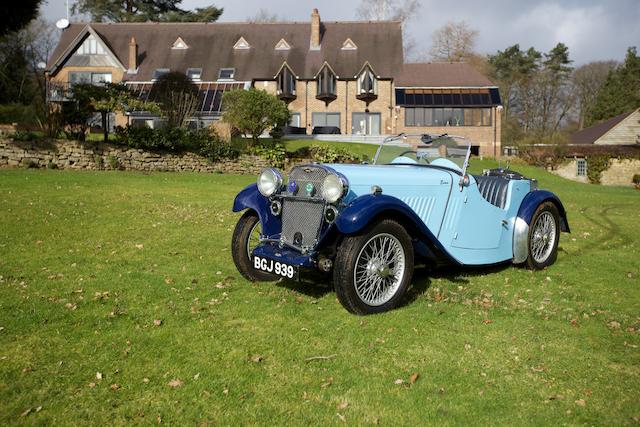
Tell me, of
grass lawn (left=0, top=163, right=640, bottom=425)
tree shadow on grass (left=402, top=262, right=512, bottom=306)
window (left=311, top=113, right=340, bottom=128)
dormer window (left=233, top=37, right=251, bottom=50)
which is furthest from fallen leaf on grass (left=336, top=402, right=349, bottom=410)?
dormer window (left=233, top=37, right=251, bottom=50)

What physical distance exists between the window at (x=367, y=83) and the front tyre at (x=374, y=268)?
3227 cm

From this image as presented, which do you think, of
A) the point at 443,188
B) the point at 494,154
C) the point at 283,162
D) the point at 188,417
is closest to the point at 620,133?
the point at 494,154

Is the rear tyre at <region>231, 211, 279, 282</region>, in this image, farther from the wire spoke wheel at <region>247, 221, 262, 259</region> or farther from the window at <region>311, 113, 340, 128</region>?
the window at <region>311, 113, 340, 128</region>

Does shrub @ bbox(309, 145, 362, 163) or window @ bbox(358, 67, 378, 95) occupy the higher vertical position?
window @ bbox(358, 67, 378, 95)

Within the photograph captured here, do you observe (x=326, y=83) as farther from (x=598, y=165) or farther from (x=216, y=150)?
(x=598, y=165)

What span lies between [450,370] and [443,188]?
253 cm

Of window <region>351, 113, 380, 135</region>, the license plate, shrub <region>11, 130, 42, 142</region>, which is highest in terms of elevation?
window <region>351, 113, 380, 135</region>

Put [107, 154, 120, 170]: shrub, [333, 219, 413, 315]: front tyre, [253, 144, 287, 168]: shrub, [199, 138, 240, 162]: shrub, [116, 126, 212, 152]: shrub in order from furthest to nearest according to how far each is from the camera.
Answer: [253, 144, 287, 168]: shrub < [199, 138, 240, 162]: shrub < [116, 126, 212, 152]: shrub < [107, 154, 120, 170]: shrub < [333, 219, 413, 315]: front tyre

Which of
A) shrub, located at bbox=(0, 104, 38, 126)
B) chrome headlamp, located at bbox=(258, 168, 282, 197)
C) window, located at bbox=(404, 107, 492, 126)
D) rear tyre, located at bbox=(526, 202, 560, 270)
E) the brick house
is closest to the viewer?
chrome headlamp, located at bbox=(258, 168, 282, 197)

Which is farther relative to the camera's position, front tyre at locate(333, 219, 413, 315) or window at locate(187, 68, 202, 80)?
window at locate(187, 68, 202, 80)

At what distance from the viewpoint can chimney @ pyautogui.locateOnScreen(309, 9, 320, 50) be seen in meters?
37.2

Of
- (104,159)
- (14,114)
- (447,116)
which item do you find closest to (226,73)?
(14,114)

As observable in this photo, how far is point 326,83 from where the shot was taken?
3622 centimetres

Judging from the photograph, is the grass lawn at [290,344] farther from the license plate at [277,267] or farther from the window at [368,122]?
the window at [368,122]
